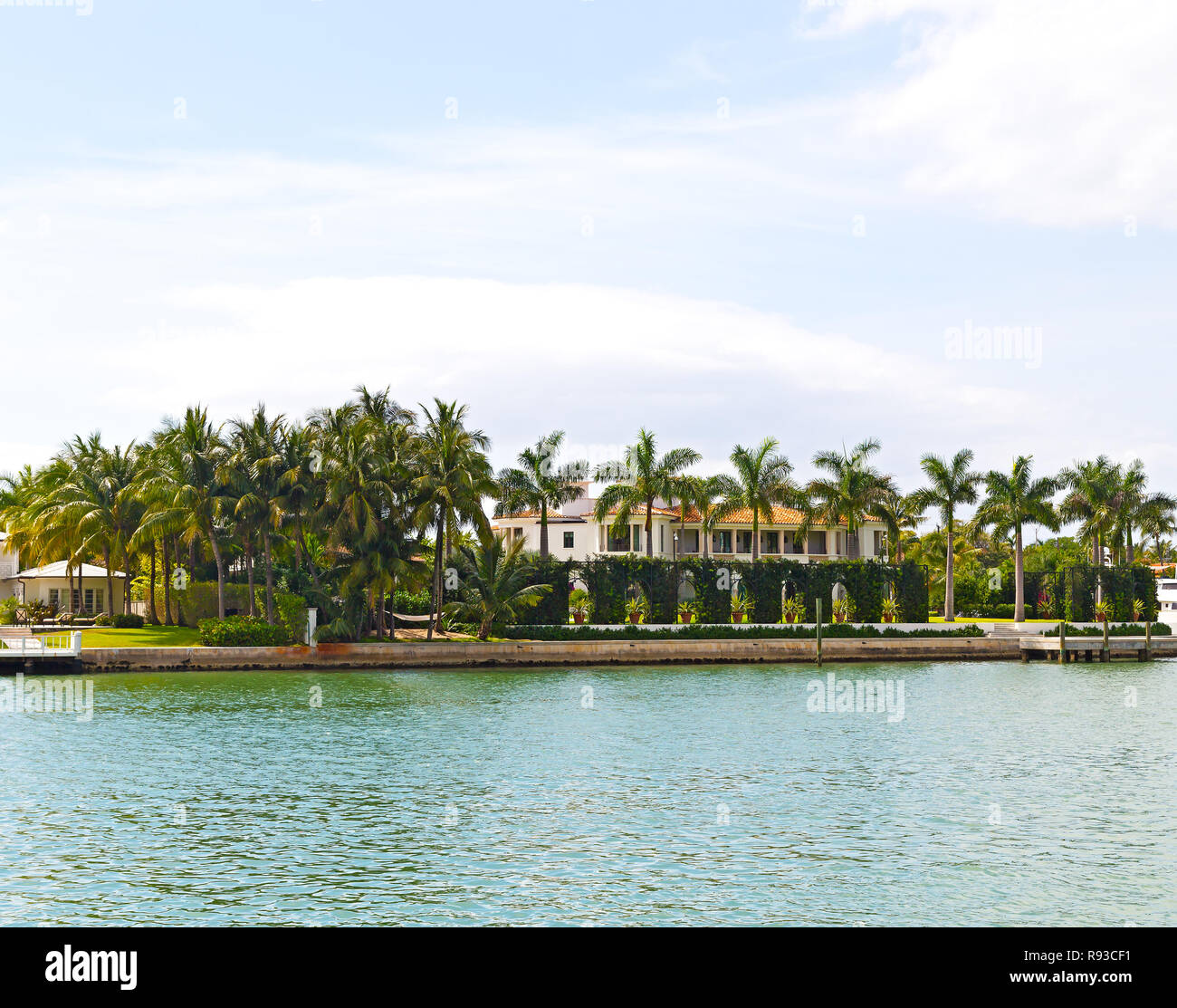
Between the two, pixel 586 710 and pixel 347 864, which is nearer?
pixel 347 864

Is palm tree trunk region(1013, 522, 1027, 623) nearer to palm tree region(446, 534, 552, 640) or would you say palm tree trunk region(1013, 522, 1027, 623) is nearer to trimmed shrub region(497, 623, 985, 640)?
trimmed shrub region(497, 623, 985, 640)

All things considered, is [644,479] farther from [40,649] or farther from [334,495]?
[40,649]

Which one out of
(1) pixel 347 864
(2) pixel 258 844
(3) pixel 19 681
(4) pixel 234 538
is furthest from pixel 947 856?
(4) pixel 234 538

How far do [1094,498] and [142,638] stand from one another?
6906 centimetres

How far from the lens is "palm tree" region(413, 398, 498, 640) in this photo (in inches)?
2400

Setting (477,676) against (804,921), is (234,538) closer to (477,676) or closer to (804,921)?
(477,676)

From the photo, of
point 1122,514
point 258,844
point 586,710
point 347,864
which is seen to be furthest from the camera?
point 1122,514

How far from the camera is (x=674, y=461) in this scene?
7944cm

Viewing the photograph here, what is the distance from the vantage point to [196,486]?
197ft

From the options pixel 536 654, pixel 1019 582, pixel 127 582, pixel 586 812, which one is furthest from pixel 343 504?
pixel 1019 582

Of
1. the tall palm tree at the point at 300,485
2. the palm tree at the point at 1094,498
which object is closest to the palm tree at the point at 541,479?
the tall palm tree at the point at 300,485

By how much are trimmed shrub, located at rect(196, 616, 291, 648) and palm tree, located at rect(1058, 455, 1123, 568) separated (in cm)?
6057

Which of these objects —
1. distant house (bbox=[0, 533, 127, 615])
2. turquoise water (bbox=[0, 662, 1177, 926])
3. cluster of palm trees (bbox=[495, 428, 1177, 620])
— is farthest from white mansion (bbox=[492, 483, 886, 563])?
turquoise water (bbox=[0, 662, 1177, 926])
